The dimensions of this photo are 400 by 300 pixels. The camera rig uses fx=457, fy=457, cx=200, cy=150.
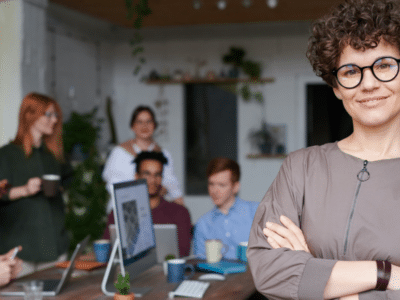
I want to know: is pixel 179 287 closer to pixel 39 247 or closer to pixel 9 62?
pixel 39 247

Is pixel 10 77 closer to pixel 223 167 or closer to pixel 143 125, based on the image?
pixel 143 125

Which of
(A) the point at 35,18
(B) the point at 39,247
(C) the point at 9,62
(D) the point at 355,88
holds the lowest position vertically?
(B) the point at 39,247

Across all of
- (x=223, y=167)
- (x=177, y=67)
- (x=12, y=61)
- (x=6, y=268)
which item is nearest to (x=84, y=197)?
(x=12, y=61)

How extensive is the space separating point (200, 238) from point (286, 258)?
5.65 ft

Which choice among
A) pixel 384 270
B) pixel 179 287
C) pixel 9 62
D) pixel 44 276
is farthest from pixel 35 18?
pixel 384 270

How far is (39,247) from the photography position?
2.79 m

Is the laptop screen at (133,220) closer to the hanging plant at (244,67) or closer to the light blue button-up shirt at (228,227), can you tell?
the light blue button-up shirt at (228,227)

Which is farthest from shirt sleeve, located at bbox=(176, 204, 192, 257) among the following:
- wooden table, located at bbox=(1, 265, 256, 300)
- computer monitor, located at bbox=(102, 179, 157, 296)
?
computer monitor, located at bbox=(102, 179, 157, 296)

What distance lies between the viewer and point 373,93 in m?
1.04

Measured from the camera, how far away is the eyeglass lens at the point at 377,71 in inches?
40.9

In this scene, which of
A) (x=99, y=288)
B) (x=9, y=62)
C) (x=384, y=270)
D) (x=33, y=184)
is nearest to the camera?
(x=384, y=270)

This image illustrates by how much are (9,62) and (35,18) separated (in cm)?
50

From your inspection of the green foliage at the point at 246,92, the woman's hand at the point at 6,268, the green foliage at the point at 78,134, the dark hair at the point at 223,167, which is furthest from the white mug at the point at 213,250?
the green foliage at the point at 246,92

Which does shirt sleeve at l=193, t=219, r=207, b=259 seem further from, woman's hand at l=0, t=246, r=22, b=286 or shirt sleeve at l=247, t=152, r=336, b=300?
shirt sleeve at l=247, t=152, r=336, b=300
